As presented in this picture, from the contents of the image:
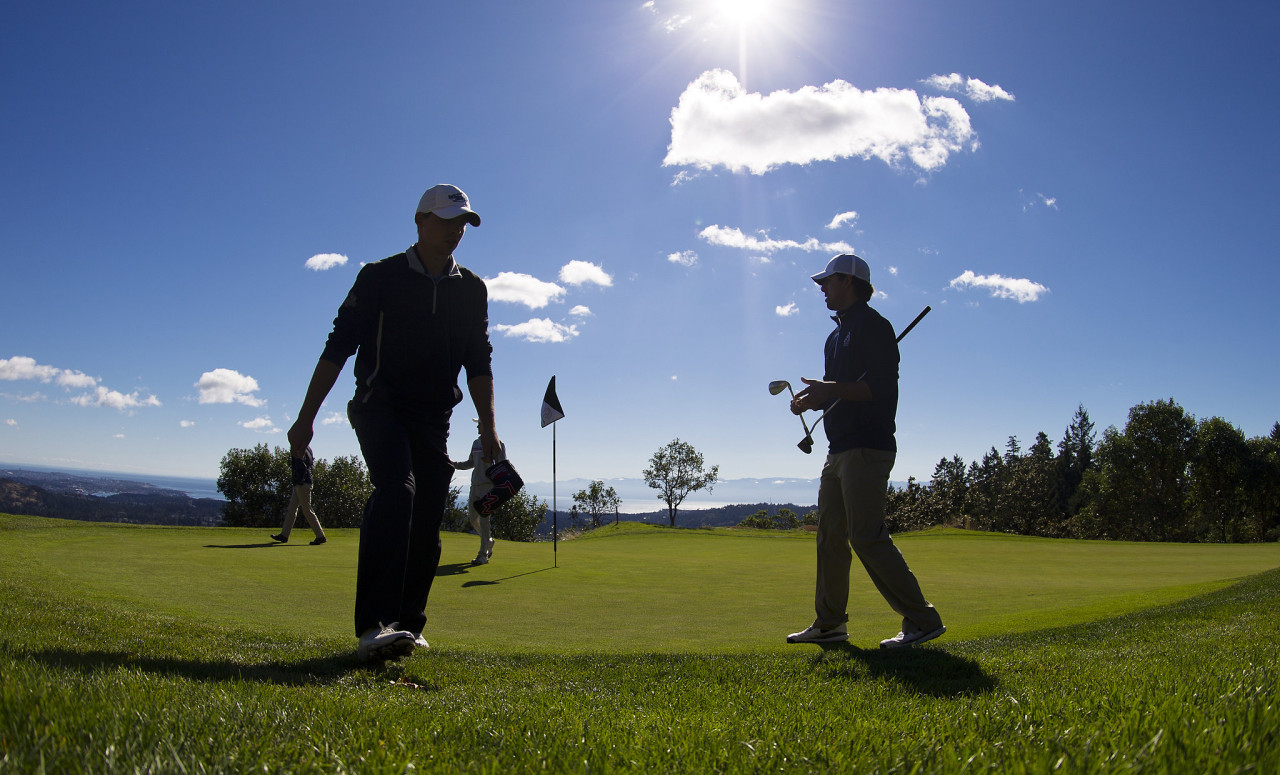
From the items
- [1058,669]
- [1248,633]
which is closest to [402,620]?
[1058,669]

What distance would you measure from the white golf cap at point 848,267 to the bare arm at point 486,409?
241cm

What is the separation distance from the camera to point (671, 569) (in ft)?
36.1

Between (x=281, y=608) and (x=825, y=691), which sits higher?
(x=825, y=691)

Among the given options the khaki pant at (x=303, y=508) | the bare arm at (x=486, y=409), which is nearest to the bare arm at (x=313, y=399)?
the bare arm at (x=486, y=409)

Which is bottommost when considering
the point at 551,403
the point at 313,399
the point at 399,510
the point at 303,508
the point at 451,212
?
the point at 303,508

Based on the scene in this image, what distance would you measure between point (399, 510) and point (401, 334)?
0.94 metres

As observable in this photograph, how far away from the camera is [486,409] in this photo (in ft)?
14.3

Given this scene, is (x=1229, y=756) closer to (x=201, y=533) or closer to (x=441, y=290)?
(x=441, y=290)

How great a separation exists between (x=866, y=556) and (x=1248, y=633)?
8.10ft

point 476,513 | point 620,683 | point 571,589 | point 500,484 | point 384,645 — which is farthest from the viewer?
point 476,513

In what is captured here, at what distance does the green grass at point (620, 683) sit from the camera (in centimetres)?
149

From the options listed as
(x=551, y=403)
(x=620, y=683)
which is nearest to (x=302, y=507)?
(x=551, y=403)

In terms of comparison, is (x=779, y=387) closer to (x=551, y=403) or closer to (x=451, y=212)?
(x=451, y=212)

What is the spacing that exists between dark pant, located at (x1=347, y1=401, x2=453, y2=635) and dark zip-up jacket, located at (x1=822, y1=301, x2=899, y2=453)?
2512 millimetres
